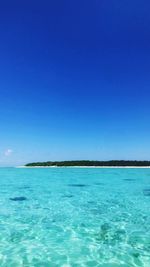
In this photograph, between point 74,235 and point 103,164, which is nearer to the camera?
point 74,235

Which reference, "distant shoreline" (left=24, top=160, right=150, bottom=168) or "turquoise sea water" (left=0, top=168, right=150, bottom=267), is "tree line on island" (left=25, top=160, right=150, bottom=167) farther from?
"turquoise sea water" (left=0, top=168, right=150, bottom=267)

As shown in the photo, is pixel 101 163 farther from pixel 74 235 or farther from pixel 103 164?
pixel 74 235

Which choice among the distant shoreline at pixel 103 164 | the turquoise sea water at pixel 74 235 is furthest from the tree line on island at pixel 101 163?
the turquoise sea water at pixel 74 235

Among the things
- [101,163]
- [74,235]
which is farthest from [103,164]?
[74,235]

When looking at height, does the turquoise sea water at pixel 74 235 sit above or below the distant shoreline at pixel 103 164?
below

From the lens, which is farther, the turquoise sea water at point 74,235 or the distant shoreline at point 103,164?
the distant shoreline at point 103,164

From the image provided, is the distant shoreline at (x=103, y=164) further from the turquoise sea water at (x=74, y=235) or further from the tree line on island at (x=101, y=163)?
the turquoise sea water at (x=74, y=235)

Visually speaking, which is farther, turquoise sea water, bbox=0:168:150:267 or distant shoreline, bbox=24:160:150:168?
distant shoreline, bbox=24:160:150:168

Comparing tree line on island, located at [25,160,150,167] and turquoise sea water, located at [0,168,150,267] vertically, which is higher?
tree line on island, located at [25,160,150,167]

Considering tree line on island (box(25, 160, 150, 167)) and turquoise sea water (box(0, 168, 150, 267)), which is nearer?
turquoise sea water (box(0, 168, 150, 267))

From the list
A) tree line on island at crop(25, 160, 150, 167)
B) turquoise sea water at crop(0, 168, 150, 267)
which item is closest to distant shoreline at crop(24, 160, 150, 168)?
tree line on island at crop(25, 160, 150, 167)

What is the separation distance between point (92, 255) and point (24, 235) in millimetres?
2229

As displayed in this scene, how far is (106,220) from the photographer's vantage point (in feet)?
28.9

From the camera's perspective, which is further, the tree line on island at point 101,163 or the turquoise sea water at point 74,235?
the tree line on island at point 101,163
